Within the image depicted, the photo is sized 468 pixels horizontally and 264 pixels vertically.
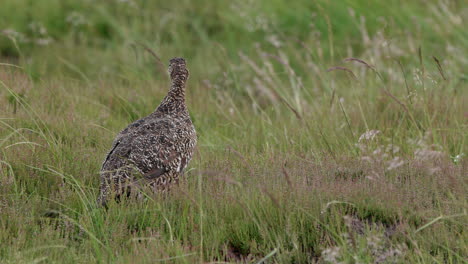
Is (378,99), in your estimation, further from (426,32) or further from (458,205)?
(426,32)

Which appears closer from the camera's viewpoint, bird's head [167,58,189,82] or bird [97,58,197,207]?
bird [97,58,197,207]

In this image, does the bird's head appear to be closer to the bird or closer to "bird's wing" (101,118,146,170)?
the bird

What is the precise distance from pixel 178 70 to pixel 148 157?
125 centimetres

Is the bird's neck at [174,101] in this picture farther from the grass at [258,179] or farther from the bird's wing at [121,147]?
the bird's wing at [121,147]

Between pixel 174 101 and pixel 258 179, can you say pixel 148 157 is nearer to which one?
pixel 258 179

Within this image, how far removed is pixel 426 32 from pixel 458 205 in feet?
17.8

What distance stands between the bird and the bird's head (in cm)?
47

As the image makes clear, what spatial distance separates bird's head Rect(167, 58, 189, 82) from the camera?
5.52m

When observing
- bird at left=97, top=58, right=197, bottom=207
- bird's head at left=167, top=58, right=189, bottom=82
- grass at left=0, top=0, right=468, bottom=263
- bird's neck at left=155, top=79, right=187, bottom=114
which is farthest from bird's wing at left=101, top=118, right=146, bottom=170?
bird's head at left=167, top=58, right=189, bottom=82

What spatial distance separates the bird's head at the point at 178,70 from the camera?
552cm

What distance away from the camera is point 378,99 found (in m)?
6.29

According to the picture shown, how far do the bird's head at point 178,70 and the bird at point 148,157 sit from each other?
0.47 m

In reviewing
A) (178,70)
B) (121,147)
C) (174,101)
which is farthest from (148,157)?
(178,70)

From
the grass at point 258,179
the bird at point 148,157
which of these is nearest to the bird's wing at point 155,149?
the bird at point 148,157
